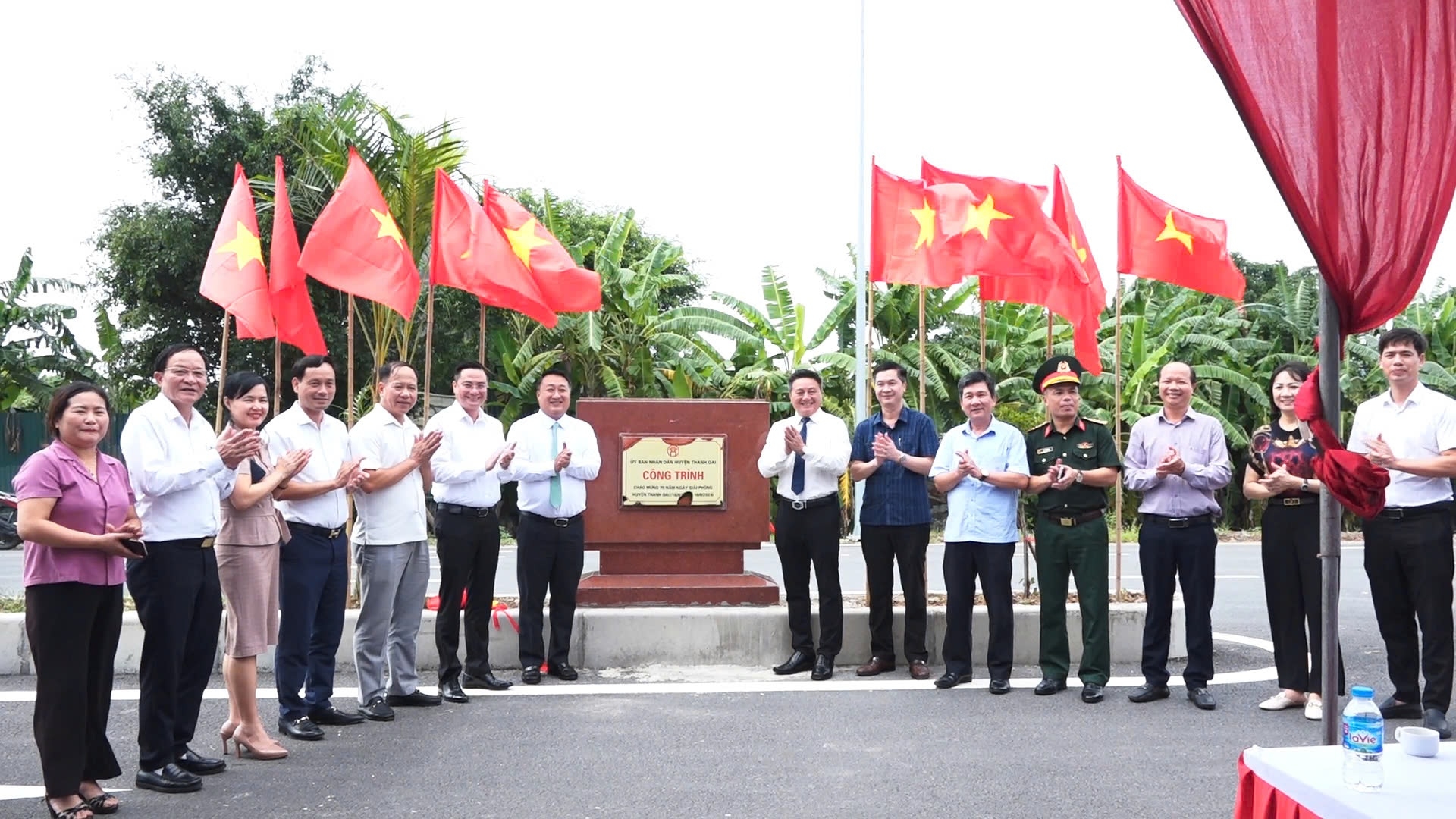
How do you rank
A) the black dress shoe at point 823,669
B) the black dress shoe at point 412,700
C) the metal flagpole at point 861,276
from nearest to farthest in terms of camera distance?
the black dress shoe at point 412,700 < the black dress shoe at point 823,669 < the metal flagpole at point 861,276

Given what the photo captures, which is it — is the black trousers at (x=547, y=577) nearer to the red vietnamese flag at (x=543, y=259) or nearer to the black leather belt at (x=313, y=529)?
the black leather belt at (x=313, y=529)

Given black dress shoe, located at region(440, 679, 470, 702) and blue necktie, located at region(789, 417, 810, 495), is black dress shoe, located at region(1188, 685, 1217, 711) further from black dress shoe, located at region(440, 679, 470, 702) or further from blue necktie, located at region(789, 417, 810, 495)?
black dress shoe, located at region(440, 679, 470, 702)

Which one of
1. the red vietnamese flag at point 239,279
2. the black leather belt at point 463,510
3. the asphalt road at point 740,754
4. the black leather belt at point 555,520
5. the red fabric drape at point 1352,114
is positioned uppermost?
the red vietnamese flag at point 239,279

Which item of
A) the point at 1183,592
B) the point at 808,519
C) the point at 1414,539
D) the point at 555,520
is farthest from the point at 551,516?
the point at 1414,539

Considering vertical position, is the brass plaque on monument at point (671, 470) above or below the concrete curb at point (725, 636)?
above

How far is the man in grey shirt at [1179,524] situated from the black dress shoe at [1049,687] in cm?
35

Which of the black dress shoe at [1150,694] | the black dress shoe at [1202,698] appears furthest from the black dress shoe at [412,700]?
the black dress shoe at [1202,698]

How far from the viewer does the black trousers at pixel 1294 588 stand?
569cm

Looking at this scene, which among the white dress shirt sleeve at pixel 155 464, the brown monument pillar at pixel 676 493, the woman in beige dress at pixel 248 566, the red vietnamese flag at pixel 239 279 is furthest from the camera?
the brown monument pillar at pixel 676 493

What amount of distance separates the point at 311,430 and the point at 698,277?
2017 centimetres

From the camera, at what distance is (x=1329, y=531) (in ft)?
9.14

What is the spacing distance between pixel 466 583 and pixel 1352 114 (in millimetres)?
4927

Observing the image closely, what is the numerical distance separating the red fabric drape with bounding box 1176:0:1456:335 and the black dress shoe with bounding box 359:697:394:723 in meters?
4.57

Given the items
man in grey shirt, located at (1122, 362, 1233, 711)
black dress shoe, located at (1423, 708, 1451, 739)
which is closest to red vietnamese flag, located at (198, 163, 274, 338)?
man in grey shirt, located at (1122, 362, 1233, 711)
